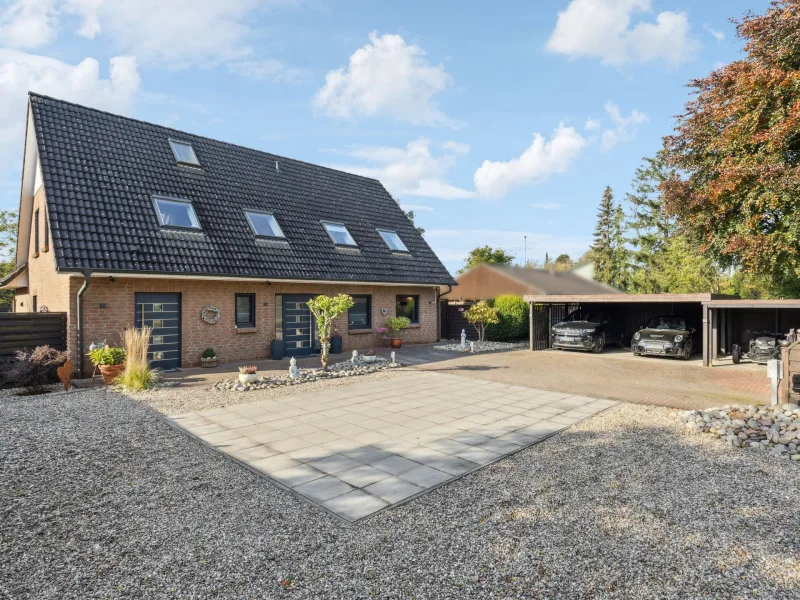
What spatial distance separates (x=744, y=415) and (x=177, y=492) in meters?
7.55

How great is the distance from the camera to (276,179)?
55.7 ft

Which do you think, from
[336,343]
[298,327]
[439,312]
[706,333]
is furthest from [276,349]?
[706,333]

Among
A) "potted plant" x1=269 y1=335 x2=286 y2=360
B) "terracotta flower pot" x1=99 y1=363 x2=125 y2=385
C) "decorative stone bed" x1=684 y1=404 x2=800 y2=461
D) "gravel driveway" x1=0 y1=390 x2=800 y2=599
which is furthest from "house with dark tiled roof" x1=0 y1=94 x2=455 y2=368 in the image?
"decorative stone bed" x1=684 y1=404 x2=800 y2=461

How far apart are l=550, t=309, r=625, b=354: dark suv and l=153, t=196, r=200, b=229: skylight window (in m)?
12.6

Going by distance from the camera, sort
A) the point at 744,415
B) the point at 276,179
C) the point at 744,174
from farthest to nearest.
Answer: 1. the point at 276,179
2. the point at 744,174
3. the point at 744,415

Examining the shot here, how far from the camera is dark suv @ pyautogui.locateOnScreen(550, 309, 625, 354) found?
16250 mm

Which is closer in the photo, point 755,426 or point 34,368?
point 755,426

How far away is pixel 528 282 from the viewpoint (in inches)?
312

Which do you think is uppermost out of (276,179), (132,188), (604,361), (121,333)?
(276,179)

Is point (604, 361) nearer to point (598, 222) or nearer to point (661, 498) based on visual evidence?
point (661, 498)

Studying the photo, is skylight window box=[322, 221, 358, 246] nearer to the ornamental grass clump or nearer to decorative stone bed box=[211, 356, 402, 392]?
decorative stone bed box=[211, 356, 402, 392]

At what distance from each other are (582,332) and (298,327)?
9.81m

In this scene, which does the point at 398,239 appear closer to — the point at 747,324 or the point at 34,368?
the point at 34,368

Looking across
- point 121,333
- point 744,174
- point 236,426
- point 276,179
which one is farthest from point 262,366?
point 744,174
